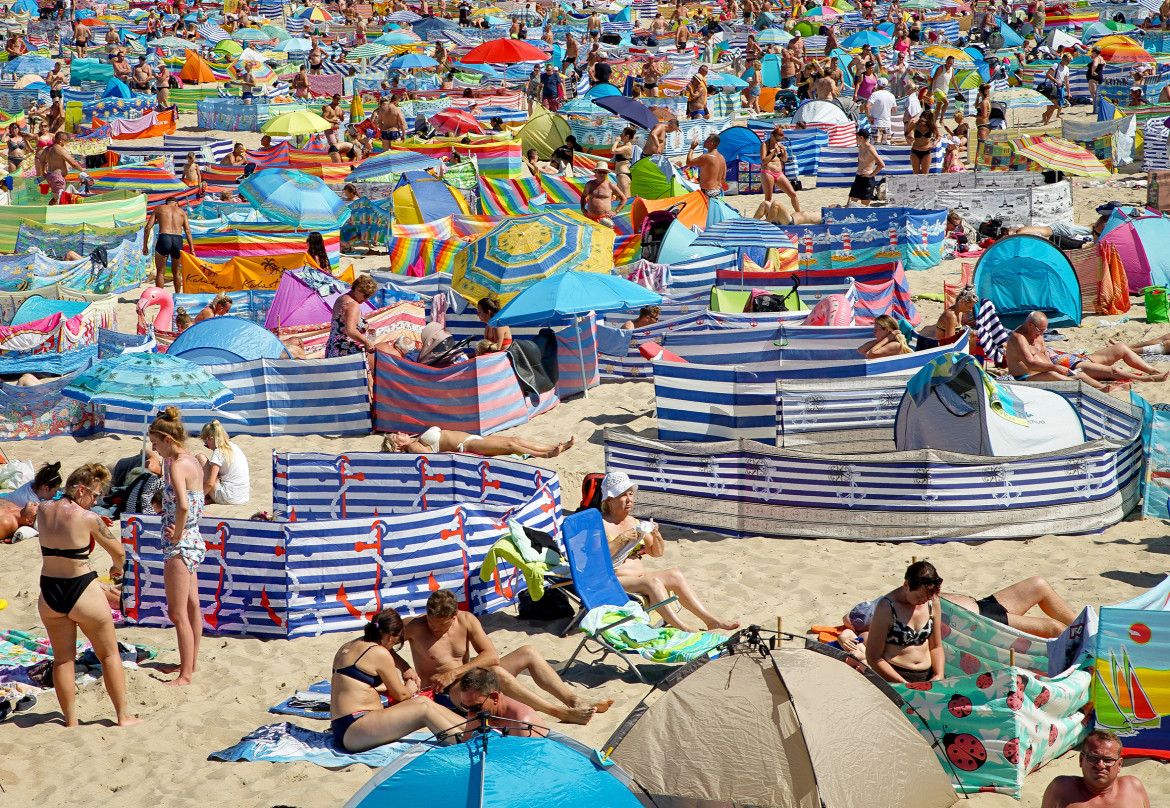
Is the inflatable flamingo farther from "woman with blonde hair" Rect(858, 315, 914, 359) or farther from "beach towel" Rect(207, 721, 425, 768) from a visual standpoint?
"beach towel" Rect(207, 721, 425, 768)

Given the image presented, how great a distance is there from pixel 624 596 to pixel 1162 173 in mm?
12977

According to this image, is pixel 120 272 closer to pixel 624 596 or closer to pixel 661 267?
pixel 661 267

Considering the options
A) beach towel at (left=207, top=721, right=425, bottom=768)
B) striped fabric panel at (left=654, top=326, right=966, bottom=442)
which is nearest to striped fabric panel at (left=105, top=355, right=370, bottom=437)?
striped fabric panel at (left=654, top=326, right=966, bottom=442)

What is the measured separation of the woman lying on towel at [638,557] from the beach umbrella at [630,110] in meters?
12.5

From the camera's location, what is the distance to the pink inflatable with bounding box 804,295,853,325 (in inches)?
417

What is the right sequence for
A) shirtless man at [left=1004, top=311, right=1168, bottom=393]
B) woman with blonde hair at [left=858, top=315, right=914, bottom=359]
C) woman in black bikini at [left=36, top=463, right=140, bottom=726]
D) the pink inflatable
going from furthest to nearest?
the pink inflatable < shirtless man at [left=1004, top=311, right=1168, bottom=393] < woman with blonde hair at [left=858, top=315, right=914, bottom=359] < woman in black bikini at [left=36, top=463, right=140, bottom=726]

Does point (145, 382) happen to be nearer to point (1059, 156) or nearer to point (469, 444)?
point (469, 444)

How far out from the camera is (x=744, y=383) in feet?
30.0

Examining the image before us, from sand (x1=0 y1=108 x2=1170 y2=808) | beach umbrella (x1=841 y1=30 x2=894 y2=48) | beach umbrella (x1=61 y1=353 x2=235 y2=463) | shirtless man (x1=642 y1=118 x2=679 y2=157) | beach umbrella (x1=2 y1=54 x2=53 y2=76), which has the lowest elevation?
sand (x1=0 y1=108 x2=1170 y2=808)

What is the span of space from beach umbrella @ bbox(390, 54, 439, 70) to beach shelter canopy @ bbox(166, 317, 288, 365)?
1855cm

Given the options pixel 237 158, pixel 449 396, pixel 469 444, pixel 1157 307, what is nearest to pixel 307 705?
pixel 469 444

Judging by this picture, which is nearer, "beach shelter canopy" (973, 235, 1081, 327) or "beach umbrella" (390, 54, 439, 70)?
"beach shelter canopy" (973, 235, 1081, 327)

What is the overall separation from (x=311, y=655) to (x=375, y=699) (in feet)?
4.24

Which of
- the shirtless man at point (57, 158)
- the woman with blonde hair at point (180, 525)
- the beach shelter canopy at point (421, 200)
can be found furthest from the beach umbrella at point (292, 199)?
the woman with blonde hair at point (180, 525)
